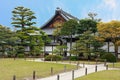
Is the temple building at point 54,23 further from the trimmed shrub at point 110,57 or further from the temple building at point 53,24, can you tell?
the trimmed shrub at point 110,57

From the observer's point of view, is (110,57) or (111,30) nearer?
(110,57)

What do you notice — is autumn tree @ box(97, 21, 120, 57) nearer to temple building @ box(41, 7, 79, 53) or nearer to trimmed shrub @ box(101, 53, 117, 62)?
trimmed shrub @ box(101, 53, 117, 62)

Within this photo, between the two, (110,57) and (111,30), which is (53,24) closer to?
(111,30)

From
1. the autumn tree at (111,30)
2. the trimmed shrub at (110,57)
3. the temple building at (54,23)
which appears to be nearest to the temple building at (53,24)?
the temple building at (54,23)

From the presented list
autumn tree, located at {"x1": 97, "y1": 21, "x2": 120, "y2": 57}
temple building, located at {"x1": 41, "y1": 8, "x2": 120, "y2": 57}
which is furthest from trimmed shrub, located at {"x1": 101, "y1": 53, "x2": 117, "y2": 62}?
temple building, located at {"x1": 41, "y1": 8, "x2": 120, "y2": 57}

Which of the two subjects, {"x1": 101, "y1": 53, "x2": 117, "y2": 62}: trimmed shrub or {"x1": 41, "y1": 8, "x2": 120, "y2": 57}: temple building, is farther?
Answer: {"x1": 41, "y1": 8, "x2": 120, "y2": 57}: temple building

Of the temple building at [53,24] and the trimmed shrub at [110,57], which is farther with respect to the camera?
the temple building at [53,24]

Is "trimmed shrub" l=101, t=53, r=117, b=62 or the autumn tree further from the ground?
the autumn tree

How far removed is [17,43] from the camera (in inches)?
2319

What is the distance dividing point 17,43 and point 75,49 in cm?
1241

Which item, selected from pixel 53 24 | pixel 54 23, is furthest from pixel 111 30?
pixel 53 24

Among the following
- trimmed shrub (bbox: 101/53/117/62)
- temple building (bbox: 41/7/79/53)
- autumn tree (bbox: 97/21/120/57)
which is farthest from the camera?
temple building (bbox: 41/7/79/53)

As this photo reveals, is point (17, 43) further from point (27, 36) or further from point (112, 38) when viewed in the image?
point (112, 38)

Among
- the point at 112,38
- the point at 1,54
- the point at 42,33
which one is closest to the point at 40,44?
the point at 42,33
